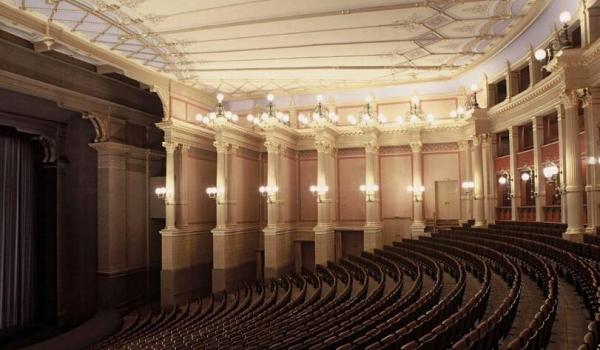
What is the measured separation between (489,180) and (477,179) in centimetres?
34

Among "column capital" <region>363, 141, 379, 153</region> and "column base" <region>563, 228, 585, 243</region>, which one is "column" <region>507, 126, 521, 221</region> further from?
"column base" <region>563, 228, 585, 243</region>

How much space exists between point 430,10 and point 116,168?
29.1 ft

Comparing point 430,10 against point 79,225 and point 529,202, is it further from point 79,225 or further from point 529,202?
point 79,225

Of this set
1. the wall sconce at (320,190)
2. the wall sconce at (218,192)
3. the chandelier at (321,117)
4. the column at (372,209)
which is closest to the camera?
the chandelier at (321,117)

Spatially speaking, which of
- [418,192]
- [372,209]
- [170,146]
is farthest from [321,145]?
[170,146]

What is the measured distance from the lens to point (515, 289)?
5180 mm

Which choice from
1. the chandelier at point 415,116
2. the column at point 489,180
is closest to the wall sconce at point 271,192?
the chandelier at point 415,116

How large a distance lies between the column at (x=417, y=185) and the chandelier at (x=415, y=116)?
2.62 ft

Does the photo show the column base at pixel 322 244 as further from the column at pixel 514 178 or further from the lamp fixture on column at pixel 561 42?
the lamp fixture on column at pixel 561 42

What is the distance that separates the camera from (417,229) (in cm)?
1458

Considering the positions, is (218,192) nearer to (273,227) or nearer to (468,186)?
(273,227)

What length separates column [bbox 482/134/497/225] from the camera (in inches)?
535

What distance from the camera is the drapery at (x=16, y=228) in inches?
520

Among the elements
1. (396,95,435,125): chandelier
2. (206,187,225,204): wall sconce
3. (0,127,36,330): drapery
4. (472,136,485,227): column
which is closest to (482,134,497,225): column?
(472,136,485,227): column
